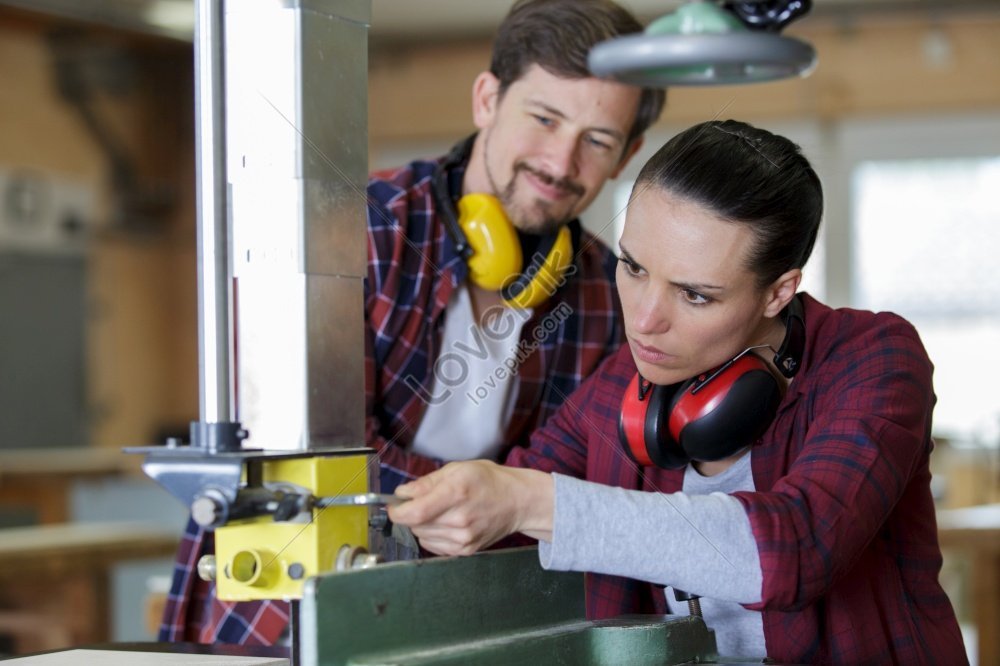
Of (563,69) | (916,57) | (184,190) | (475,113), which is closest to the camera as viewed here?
(563,69)

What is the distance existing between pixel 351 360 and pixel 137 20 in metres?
4.90

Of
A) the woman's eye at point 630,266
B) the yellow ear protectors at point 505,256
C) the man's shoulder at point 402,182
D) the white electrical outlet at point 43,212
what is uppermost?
the white electrical outlet at point 43,212

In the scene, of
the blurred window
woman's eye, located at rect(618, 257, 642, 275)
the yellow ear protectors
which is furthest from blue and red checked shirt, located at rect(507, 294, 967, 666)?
the blurred window

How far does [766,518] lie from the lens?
113cm

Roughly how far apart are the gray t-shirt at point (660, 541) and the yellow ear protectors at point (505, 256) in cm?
65

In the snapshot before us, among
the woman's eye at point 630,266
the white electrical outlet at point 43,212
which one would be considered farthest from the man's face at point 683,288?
the white electrical outlet at point 43,212

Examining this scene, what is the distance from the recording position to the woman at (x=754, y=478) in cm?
113

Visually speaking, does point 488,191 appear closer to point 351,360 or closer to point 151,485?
point 351,360

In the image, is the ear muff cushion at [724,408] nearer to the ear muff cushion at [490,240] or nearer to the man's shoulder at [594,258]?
the ear muff cushion at [490,240]

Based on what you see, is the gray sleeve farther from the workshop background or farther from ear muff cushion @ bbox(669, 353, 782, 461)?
the workshop background

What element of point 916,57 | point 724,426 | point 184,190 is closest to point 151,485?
point 184,190

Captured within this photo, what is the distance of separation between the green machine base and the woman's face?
253 millimetres

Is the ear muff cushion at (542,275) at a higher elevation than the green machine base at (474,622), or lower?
higher

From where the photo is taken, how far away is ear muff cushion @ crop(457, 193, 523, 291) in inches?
68.7
